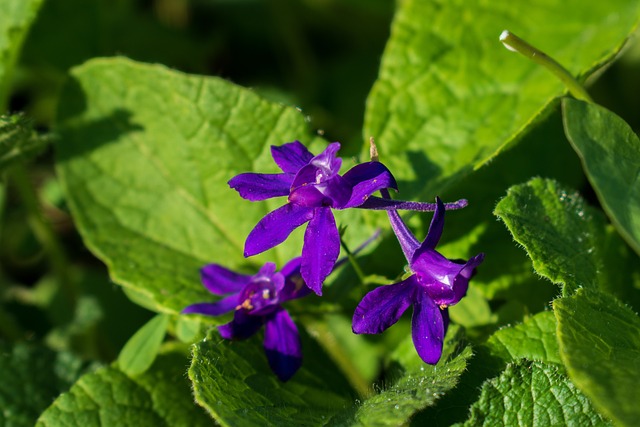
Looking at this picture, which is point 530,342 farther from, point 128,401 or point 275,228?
point 128,401

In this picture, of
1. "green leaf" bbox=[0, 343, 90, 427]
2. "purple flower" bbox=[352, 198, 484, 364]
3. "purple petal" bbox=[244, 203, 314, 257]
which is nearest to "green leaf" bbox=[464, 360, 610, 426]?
"purple flower" bbox=[352, 198, 484, 364]

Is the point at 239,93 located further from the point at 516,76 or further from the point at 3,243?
the point at 3,243

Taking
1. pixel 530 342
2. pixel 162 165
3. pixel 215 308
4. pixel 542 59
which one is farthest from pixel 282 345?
pixel 542 59

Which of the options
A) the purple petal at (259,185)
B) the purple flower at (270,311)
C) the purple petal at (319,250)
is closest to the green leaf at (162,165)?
the purple flower at (270,311)

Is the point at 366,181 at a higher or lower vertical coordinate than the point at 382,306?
higher

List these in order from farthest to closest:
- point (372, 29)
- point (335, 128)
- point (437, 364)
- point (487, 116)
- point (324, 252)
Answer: point (372, 29)
point (335, 128)
point (487, 116)
point (437, 364)
point (324, 252)

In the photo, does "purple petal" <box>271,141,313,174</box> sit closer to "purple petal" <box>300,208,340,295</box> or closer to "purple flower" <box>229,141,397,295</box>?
"purple flower" <box>229,141,397,295</box>

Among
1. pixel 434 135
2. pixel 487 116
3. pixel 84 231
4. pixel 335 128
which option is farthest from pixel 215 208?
pixel 335 128
